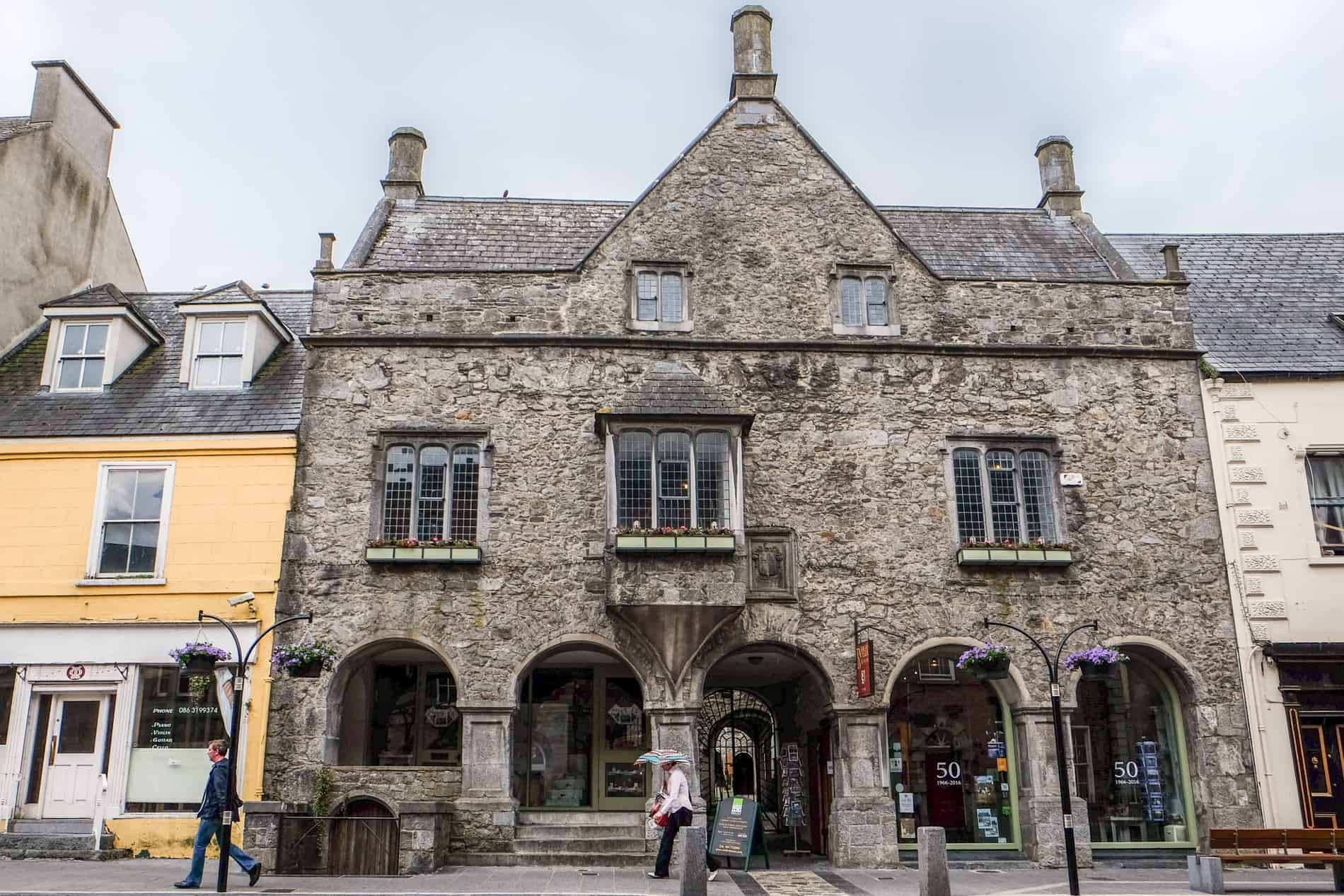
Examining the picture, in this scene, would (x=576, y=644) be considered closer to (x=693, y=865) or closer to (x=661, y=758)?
(x=661, y=758)

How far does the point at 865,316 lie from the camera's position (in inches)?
750

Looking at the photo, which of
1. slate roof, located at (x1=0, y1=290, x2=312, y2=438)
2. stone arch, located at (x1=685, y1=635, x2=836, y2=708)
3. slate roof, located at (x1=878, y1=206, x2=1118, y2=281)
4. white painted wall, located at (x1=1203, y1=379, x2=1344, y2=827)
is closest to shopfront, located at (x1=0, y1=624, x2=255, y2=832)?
slate roof, located at (x1=0, y1=290, x2=312, y2=438)

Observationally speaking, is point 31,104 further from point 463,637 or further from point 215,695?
point 463,637

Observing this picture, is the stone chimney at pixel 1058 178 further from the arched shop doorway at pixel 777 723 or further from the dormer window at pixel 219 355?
the dormer window at pixel 219 355

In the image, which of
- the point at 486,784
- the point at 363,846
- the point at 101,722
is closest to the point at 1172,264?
the point at 486,784

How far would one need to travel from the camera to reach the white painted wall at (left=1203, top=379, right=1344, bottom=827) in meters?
17.2

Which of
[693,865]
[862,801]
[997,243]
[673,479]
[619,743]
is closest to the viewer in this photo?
[693,865]

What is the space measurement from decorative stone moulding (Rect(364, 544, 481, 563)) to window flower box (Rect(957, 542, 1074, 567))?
784 centimetres

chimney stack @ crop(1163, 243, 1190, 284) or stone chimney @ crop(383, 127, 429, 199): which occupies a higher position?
stone chimney @ crop(383, 127, 429, 199)

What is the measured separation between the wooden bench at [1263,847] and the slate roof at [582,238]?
31.4 ft

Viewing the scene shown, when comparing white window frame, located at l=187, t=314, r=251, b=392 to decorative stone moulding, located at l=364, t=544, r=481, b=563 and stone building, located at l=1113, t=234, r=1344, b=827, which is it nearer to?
decorative stone moulding, located at l=364, t=544, r=481, b=563

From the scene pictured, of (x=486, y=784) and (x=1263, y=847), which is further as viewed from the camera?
(x=486, y=784)

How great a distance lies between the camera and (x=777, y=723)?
22531mm

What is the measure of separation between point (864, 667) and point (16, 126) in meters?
20.4
